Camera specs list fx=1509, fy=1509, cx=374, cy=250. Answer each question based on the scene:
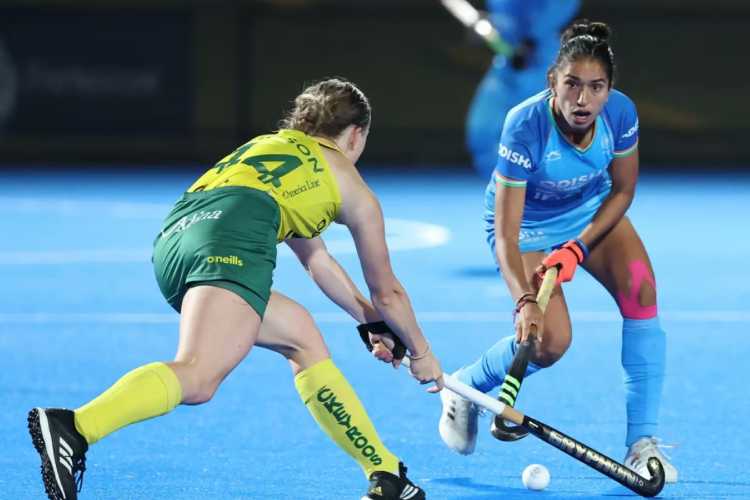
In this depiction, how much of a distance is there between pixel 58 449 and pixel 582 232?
208 centimetres

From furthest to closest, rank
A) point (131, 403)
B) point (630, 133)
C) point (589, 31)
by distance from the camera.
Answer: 1. point (630, 133)
2. point (589, 31)
3. point (131, 403)

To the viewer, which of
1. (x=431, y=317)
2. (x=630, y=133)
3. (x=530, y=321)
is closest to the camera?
(x=530, y=321)

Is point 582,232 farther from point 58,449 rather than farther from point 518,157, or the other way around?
point 58,449

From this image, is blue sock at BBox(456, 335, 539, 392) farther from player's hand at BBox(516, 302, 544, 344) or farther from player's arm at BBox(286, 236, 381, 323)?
player's arm at BBox(286, 236, 381, 323)

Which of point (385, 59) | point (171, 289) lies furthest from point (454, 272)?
point (385, 59)

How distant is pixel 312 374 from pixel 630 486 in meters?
1.00

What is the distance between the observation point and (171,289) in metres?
4.02

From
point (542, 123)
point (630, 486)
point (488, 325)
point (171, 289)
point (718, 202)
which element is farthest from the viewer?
point (718, 202)

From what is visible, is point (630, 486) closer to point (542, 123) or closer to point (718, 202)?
point (542, 123)

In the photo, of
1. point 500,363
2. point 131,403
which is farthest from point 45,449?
point 500,363

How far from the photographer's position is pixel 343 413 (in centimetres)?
421

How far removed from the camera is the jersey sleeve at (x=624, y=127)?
4816 mm

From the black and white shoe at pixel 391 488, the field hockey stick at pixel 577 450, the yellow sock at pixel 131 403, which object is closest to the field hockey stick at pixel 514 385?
the field hockey stick at pixel 577 450

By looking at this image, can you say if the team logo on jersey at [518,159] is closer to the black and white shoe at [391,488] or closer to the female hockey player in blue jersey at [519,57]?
the black and white shoe at [391,488]
